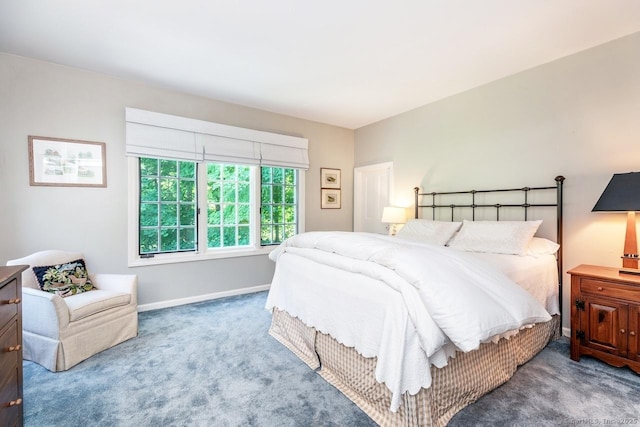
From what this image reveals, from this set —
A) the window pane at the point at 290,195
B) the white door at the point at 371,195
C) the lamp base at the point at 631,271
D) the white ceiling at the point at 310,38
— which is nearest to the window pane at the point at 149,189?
the white ceiling at the point at 310,38

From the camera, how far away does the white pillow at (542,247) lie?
257cm

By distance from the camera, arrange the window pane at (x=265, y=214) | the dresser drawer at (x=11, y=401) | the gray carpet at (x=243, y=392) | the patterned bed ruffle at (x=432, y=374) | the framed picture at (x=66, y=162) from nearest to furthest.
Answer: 1. the dresser drawer at (x=11, y=401)
2. the patterned bed ruffle at (x=432, y=374)
3. the gray carpet at (x=243, y=392)
4. the framed picture at (x=66, y=162)
5. the window pane at (x=265, y=214)

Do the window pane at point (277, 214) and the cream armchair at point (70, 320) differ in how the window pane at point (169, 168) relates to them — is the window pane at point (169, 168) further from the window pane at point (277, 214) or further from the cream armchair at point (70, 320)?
the window pane at point (277, 214)

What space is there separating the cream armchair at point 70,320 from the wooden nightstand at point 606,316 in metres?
3.70

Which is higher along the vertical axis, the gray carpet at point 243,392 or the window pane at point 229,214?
the window pane at point 229,214

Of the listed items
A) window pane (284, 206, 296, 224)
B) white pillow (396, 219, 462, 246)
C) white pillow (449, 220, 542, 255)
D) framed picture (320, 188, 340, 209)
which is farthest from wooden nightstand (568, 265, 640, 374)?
window pane (284, 206, 296, 224)

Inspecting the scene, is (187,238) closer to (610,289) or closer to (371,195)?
(371,195)

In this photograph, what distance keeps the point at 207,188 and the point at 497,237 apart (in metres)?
3.34

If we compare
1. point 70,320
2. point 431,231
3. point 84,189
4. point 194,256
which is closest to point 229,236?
point 194,256

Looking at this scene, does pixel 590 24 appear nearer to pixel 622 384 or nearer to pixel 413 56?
pixel 413 56

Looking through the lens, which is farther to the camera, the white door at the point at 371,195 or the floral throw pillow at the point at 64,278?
the white door at the point at 371,195

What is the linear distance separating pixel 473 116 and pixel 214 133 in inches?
124

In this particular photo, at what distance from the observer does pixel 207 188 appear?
379cm

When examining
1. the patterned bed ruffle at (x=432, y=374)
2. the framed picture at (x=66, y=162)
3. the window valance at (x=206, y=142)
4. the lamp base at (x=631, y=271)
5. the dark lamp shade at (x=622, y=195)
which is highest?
the window valance at (x=206, y=142)
